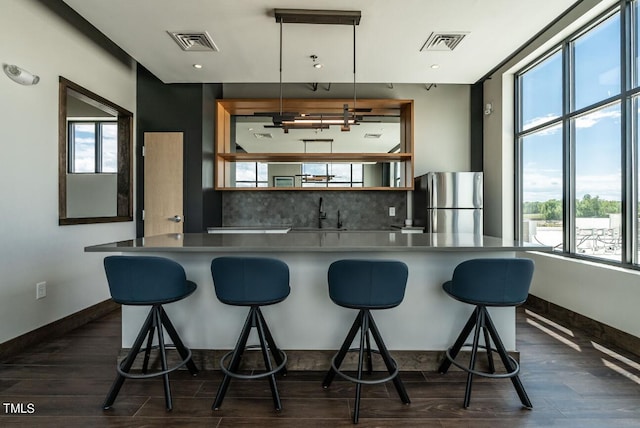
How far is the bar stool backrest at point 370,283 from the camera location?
1955mm

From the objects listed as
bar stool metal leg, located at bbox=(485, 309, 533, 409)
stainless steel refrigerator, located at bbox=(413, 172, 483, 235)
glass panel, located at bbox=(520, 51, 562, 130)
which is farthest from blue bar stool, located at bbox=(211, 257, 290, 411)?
glass panel, located at bbox=(520, 51, 562, 130)

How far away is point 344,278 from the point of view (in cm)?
199

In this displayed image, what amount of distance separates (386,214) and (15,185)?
164 inches

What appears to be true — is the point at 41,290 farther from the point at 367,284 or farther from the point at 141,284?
the point at 367,284

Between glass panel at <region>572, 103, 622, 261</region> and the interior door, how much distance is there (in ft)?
14.8

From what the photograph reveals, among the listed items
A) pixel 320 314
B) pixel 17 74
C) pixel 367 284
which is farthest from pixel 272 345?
pixel 17 74

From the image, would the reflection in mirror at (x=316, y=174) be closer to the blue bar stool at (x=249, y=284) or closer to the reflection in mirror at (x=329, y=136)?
the reflection in mirror at (x=329, y=136)

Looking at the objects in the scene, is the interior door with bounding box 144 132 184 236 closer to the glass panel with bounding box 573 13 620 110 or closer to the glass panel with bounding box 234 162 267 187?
the glass panel with bounding box 234 162 267 187

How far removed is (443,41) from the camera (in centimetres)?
345

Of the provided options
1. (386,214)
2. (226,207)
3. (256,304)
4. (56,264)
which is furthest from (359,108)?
(56,264)

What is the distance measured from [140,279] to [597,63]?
13.8 ft

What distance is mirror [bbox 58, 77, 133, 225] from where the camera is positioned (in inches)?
172

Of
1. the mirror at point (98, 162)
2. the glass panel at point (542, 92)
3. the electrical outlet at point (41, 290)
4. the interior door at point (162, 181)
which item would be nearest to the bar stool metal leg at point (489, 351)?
the glass panel at point (542, 92)

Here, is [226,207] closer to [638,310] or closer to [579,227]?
[579,227]
